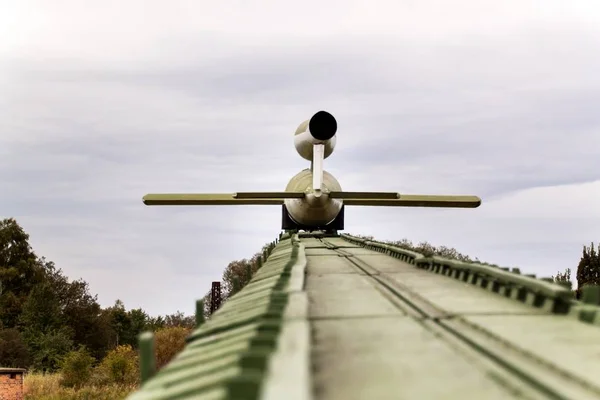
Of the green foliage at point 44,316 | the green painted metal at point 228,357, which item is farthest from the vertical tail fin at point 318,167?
the green foliage at point 44,316

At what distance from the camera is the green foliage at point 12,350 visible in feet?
143

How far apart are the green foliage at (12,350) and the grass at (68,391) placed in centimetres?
561

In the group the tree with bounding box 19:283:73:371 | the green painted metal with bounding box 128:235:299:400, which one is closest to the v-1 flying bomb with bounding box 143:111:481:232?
the green painted metal with bounding box 128:235:299:400

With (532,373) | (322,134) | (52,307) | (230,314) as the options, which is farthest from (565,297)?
(52,307)

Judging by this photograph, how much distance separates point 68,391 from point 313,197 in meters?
23.2

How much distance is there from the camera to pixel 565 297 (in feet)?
18.9

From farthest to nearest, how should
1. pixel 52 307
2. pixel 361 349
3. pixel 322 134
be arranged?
pixel 52 307 → pixel 322 134 → pixel 361 349

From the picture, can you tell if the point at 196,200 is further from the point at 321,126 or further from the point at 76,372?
the point at 76,372

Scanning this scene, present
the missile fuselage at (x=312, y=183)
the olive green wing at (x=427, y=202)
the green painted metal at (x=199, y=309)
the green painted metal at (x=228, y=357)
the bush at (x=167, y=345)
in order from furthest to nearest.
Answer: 1. the bush at (x=167, y=345)
2. the olive green wing at (x=427, y=202)
3. the missile fuselage at (x=312, y=183)
4. the green painted metal at (x=199, y=309)
5. the green painted metal at (x=228, y=357)

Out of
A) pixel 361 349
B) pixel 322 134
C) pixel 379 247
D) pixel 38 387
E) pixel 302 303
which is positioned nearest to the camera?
pixel 361 349

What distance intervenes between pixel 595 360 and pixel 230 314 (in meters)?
3.14

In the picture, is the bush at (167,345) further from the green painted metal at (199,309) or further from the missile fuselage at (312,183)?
the green painted metal at (199,309)

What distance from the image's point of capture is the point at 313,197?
19.3m

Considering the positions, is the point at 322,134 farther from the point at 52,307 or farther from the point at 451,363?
the point at 52,307
